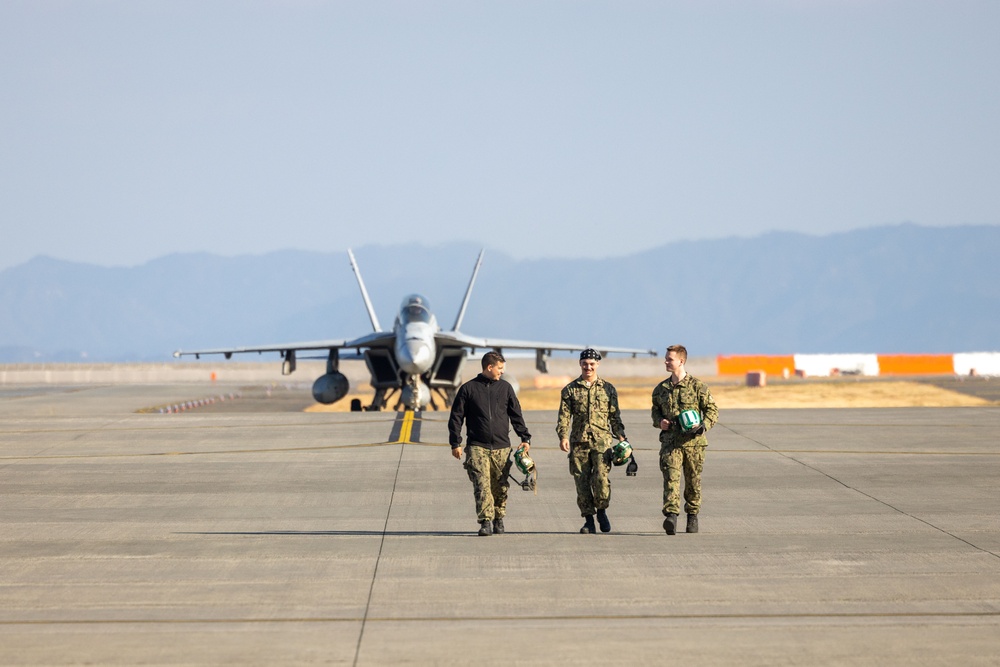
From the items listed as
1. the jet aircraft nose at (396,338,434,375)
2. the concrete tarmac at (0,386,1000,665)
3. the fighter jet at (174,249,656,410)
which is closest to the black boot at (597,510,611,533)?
the concrete tarmac at (0,386,1000,665)

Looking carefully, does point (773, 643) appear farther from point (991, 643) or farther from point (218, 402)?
point (218, 402)

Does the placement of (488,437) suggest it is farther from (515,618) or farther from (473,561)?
(515,618)

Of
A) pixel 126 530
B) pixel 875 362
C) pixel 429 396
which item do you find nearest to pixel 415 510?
pixel 126 530

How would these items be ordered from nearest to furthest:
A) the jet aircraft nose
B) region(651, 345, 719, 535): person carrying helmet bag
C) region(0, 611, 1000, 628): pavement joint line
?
region(0, 611, 1000, 628): pavement joint line
region(651, 345, 719, 535): person carrying helmet bag
the jet aircraft nose

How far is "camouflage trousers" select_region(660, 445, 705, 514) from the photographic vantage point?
36.8ft

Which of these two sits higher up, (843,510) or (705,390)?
(705,390)

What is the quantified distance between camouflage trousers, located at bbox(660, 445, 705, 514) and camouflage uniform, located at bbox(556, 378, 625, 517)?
1.58 feet

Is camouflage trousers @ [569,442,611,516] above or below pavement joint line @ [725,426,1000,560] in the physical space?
above

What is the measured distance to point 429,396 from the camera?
1379 inches

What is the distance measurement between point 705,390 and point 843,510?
2.52 metres

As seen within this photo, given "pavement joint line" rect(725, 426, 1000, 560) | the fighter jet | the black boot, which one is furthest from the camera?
the fighter jet

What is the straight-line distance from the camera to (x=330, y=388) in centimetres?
3516

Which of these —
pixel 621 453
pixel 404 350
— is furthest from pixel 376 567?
pixel 404 350

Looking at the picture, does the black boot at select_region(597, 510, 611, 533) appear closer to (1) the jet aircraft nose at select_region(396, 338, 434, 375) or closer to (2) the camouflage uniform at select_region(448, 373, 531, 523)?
(2) the camouflage uniform at select_region(448, 373, 531, 523)
